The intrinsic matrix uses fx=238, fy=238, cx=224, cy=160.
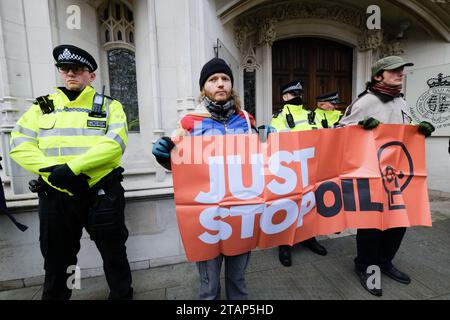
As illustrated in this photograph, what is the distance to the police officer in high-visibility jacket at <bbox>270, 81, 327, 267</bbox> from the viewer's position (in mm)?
→ 2875

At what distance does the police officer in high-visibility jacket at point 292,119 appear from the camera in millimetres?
2875

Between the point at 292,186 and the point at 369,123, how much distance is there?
0.93 m

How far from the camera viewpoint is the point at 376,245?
2.29 metres

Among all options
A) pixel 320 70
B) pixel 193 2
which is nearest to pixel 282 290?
pixel 193 2

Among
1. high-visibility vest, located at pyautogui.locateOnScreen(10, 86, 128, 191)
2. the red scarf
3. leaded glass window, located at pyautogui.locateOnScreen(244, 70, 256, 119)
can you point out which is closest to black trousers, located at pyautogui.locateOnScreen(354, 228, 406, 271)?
the red scarf

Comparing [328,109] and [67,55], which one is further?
[328,109]

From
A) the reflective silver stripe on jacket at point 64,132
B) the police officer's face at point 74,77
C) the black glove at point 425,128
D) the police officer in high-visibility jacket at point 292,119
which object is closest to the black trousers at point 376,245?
the police officer in high-visibility jacket at point 292,119

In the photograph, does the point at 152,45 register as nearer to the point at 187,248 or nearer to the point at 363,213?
the point at 187,248

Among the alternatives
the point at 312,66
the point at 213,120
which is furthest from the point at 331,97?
the point at 312,66

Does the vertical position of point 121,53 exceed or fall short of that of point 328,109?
it exceeds it

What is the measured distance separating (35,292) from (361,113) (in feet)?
12.5

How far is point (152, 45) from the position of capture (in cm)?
291

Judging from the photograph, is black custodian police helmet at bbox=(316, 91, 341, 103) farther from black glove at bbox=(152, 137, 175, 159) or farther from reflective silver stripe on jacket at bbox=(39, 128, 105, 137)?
reflective silver stripe on jacket at bbox=(39, 128, 105, 137)

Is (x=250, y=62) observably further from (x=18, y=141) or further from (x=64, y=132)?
(x=18, y=141)
